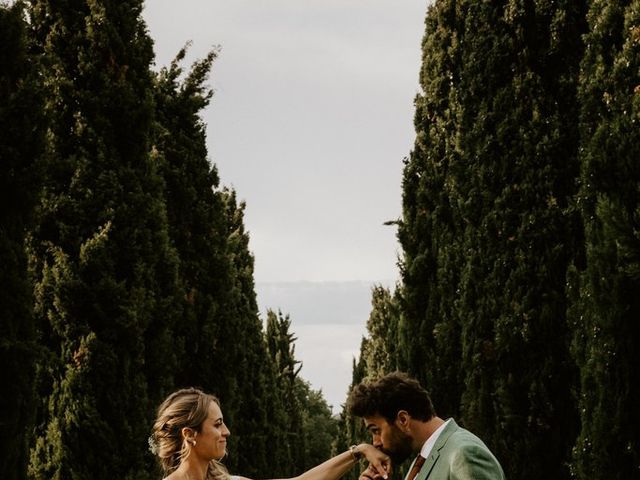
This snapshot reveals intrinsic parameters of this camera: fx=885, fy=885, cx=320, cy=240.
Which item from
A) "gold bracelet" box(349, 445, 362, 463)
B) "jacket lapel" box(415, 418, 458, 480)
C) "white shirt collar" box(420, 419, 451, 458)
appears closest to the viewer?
"jacket lapel" box(415, 418, 458, 480)

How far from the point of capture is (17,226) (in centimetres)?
875

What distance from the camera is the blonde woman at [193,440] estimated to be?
16.2ft

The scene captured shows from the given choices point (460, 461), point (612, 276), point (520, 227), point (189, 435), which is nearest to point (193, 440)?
point (189, 435)

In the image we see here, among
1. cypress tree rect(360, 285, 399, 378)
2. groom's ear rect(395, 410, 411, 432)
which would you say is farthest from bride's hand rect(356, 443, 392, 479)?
cypress tree rect(360, 285, 399, 378)

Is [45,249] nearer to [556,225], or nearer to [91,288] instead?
[91,288]

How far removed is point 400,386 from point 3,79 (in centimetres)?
599

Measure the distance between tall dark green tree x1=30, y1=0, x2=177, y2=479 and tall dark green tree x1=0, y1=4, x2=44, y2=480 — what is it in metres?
2.09

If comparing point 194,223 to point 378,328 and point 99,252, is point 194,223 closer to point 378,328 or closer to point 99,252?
point 99,252

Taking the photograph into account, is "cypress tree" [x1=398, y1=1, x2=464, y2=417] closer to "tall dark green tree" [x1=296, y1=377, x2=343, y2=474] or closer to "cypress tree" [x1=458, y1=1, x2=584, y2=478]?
"cypress tree" [x1=458, y1=1, x2=584, y2=478]

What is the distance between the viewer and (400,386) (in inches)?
193

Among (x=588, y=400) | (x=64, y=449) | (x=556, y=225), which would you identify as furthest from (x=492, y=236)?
A: (x=64, y=449)

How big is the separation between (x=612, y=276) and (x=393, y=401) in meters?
4.08

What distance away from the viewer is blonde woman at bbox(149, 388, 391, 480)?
4949mm

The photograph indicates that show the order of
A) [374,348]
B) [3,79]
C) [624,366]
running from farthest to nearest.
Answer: [374,348], [3,79], [624,366]
